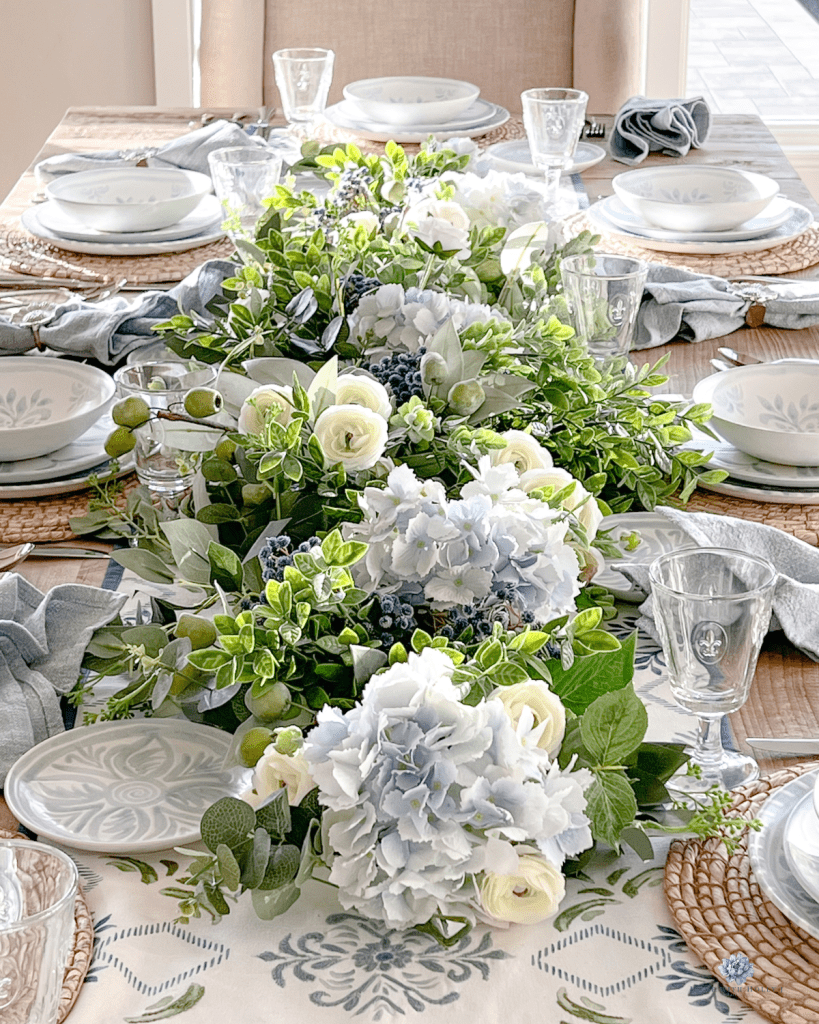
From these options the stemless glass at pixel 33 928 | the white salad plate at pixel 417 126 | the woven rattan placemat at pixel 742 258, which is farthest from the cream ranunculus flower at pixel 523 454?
the white salad plate at pixel 417 126

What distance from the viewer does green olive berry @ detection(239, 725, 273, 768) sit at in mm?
667

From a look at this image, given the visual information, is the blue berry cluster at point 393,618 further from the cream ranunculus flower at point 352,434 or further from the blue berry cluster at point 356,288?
the blue berry cluster at point 356,288

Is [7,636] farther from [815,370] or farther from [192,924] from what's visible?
[815,370]

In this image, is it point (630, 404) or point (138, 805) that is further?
point (630, 404)

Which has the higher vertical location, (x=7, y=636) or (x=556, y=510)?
(x=556, y=510)

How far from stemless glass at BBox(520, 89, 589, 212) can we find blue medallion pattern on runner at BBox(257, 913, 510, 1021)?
129 cm

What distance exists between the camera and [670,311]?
1.48 meters

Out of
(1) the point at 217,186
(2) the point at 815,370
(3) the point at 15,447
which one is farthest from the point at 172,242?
(2) the point at 815,370

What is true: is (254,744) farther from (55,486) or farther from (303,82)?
(303,82)

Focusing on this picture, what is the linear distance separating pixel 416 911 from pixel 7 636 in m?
0.37

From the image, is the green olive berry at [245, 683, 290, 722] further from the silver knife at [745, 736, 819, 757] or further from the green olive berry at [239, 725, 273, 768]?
the silver knife at [745, 736, 819, 757]

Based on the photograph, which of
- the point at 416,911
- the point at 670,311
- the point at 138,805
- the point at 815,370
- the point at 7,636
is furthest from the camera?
the point at 670,311

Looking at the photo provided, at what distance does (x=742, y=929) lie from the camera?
0.64 m

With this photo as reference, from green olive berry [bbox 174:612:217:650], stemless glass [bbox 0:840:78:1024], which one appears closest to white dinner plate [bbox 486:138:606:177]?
green olive berry [bbox 174:612:217:650]
